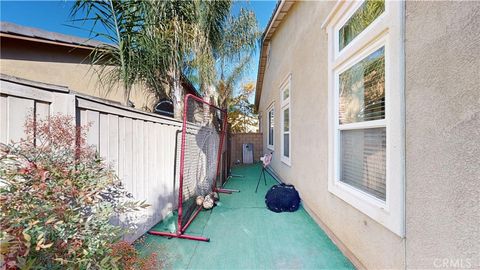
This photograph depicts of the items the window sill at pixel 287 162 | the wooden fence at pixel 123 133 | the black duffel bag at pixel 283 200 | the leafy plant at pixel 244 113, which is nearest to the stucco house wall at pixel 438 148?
the black duffel bag at pixel 283 200

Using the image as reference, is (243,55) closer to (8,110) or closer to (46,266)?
(8,110)

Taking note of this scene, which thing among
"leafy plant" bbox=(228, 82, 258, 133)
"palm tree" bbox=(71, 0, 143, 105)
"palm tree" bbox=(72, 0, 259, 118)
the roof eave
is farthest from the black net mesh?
"leafy plant" bbox=(228, 82, 258, 133)

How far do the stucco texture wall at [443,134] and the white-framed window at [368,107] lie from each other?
10cm

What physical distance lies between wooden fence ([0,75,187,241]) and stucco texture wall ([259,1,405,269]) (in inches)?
91.8

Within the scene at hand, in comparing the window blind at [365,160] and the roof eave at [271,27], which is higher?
the roof eave at [271,27]

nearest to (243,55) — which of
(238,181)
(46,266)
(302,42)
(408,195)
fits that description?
(302,42)

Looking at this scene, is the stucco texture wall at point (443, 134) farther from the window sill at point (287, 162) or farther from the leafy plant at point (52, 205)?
the window sill at point (287, 162)

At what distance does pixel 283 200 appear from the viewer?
3.99 m

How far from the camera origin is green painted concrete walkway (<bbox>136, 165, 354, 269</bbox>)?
234cm

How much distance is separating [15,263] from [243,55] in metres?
6.99

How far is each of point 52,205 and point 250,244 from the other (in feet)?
7.27

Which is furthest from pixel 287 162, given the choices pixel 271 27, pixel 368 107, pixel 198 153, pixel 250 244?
pixel 271 27

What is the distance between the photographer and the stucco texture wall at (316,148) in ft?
6.39

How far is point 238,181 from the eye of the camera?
21.9 ft
